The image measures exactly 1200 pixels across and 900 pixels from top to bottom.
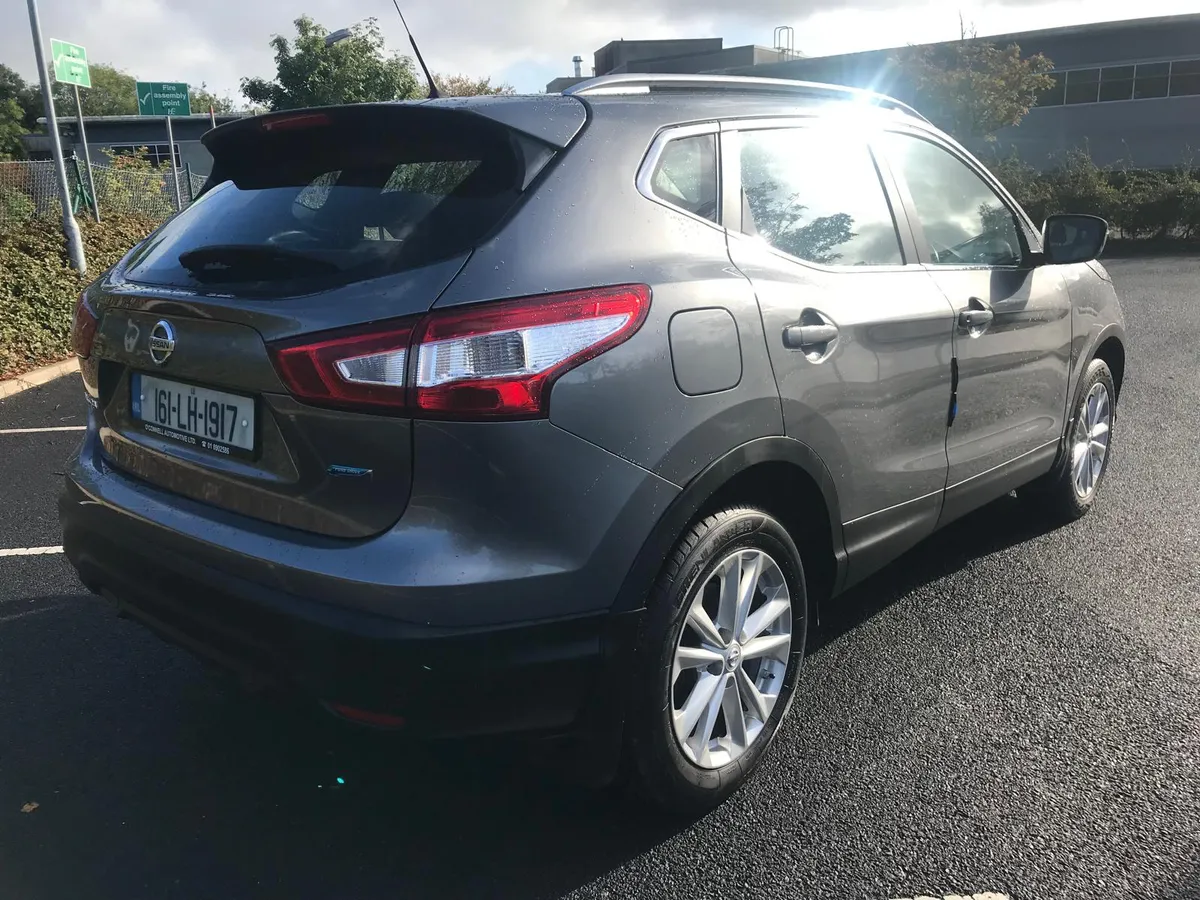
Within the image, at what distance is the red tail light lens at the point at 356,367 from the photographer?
201 centimetres

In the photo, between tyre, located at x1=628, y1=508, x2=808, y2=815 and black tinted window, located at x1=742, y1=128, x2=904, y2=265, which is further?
black tinted window, located at x1=742, y1=128, x2=904, y2=265

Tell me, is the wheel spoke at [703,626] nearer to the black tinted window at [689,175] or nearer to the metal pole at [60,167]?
the black tinted window at [689,175]

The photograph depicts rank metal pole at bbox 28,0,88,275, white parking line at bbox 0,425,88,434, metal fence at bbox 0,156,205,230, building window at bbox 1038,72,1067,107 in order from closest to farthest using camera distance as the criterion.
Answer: white parking line at bbox 0,425,88,434 → metal pole at bbox 28,0,88,275 → metal fence at bbox 0,156,205,230 → building window at bbox 1038,72,1067,107

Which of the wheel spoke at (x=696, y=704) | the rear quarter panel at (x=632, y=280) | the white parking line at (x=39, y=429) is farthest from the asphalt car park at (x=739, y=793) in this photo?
the white parking line at (x=39, y=429)

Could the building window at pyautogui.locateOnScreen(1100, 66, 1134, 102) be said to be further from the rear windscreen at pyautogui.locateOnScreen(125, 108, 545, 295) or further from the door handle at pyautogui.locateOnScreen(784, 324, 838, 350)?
the rear windscreen at pyautogui.locateOnScreen(125, 108, 545, 295)

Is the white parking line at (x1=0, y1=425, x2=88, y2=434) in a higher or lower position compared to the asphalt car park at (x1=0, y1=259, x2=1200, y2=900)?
higher

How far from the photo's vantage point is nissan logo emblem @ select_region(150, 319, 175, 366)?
93.3 inches

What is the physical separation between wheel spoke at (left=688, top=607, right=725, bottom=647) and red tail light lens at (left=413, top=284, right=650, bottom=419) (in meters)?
0.70

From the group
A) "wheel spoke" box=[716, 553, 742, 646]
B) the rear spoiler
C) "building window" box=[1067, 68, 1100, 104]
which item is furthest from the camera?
"building window" box=[1067, 68, 1100, 104]

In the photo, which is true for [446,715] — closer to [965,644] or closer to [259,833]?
[259,833]

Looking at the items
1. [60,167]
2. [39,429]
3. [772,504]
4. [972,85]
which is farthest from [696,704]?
[972,85]

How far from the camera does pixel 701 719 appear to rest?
250cm

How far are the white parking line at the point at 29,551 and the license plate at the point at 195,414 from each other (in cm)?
229

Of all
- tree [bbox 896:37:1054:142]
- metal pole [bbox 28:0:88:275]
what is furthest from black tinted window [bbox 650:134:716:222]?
tree [bbox 896:37:1054:142]
